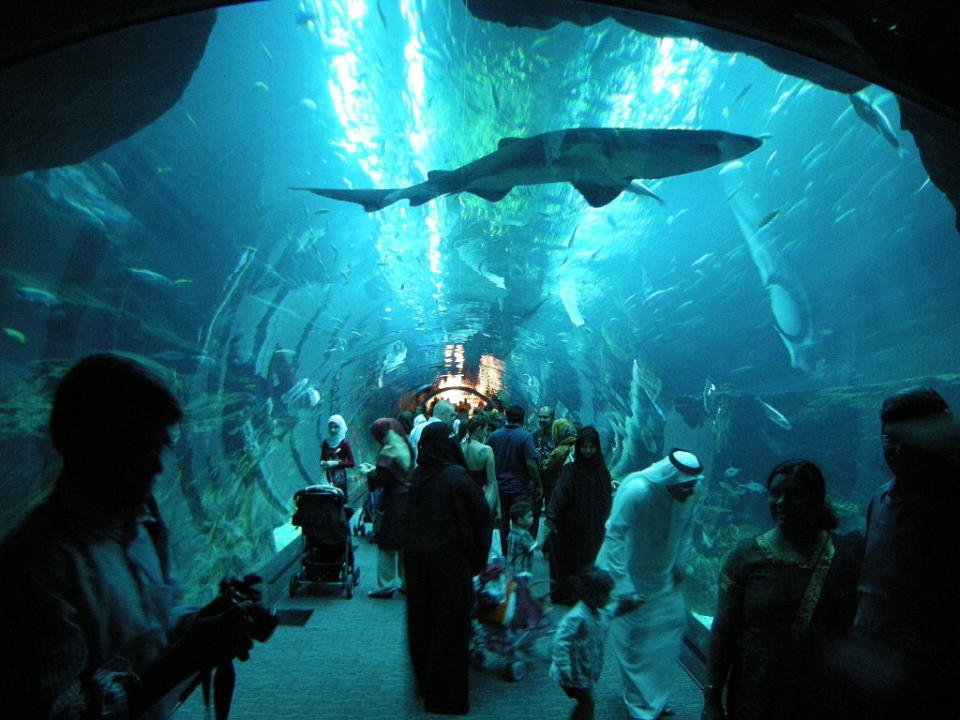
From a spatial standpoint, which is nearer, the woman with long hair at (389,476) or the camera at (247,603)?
the camera at (247,603)

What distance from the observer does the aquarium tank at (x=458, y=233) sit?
4398 millimetres

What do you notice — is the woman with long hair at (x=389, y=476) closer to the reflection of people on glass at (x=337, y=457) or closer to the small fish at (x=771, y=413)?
the reflection of people on glass at (x=337, y=457)

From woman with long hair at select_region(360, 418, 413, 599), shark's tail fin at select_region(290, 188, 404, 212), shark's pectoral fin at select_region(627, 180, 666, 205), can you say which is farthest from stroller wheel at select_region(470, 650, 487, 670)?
shark's pectoral fin at select_region(627, 180, 666, 205)

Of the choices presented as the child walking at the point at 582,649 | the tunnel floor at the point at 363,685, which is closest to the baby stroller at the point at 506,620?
the tunnel floor at the point at 363,685

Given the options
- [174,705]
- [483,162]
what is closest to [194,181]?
[483,162]

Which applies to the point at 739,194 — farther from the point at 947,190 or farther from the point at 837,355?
the point at 947,190

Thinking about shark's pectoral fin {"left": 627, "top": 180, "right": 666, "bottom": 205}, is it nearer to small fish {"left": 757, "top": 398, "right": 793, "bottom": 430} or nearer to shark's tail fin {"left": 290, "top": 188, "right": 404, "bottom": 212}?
shark's tail fin {"left": 290, "top": 188, "right": 404, "bottom": 212}

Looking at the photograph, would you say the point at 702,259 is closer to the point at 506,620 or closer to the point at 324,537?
the point at 324,537

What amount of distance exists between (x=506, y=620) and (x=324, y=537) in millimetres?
2725

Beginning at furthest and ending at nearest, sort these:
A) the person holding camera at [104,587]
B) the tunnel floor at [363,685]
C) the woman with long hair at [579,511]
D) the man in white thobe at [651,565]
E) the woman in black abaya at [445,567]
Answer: the woman with long hair at [579,511] → the tunnel floor at [363,685] → the woman in black abaya at [445,567] → the man in white thobe at [651,565] → the person holding camera at [104,587]

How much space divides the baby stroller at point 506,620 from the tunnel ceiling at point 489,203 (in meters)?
3.98

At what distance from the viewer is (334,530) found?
21.3 ft

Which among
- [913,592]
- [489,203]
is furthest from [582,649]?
[489,203]

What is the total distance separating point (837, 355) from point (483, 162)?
12564 mm
